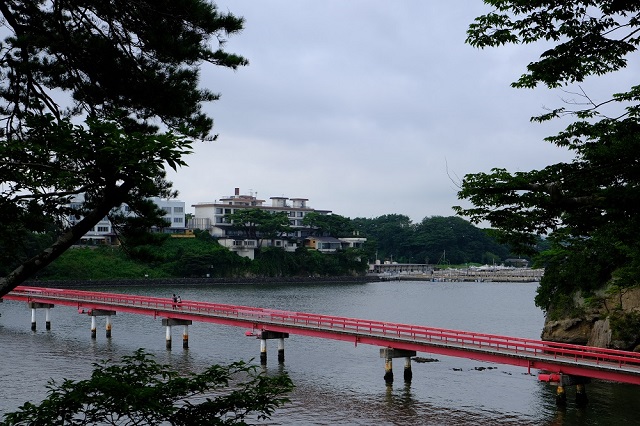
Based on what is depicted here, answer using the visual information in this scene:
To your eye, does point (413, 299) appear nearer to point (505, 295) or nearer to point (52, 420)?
point (505, 295)

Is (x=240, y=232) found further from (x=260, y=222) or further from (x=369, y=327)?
(x=369, y=327)

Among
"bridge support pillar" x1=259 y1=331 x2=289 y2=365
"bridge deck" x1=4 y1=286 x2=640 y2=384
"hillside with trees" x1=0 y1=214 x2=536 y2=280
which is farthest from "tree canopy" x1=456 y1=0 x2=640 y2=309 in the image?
"hillside with trees" x1=0 y1=214 x2=536 y2=280

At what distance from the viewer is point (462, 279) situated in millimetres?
139875

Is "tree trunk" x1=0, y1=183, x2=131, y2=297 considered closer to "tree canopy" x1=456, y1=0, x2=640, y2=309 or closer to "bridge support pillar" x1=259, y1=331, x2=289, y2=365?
"tree canopy" x1=456, y1=0, x2=640, y2=309

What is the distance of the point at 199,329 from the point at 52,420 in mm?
41959

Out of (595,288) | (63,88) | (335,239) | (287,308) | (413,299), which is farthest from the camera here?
(335,239)

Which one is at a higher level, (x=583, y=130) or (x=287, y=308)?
(x=583, y=130)

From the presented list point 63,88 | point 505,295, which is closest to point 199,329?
point 63,88

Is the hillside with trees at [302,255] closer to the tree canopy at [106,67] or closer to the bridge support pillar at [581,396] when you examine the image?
the bridge support pillar at [581,396]

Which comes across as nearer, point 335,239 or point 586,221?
point 586,221

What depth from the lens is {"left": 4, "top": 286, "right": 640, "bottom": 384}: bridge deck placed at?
86.4 feet

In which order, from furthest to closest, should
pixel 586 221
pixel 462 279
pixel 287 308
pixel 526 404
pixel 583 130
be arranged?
1. pixel 462 279
2. pixel 287 308
3. pixel 526 404
4. pixel 583 130
5. pixel 586 221

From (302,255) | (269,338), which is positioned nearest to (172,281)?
(302,255)

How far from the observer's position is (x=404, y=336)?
32312 millimetres
